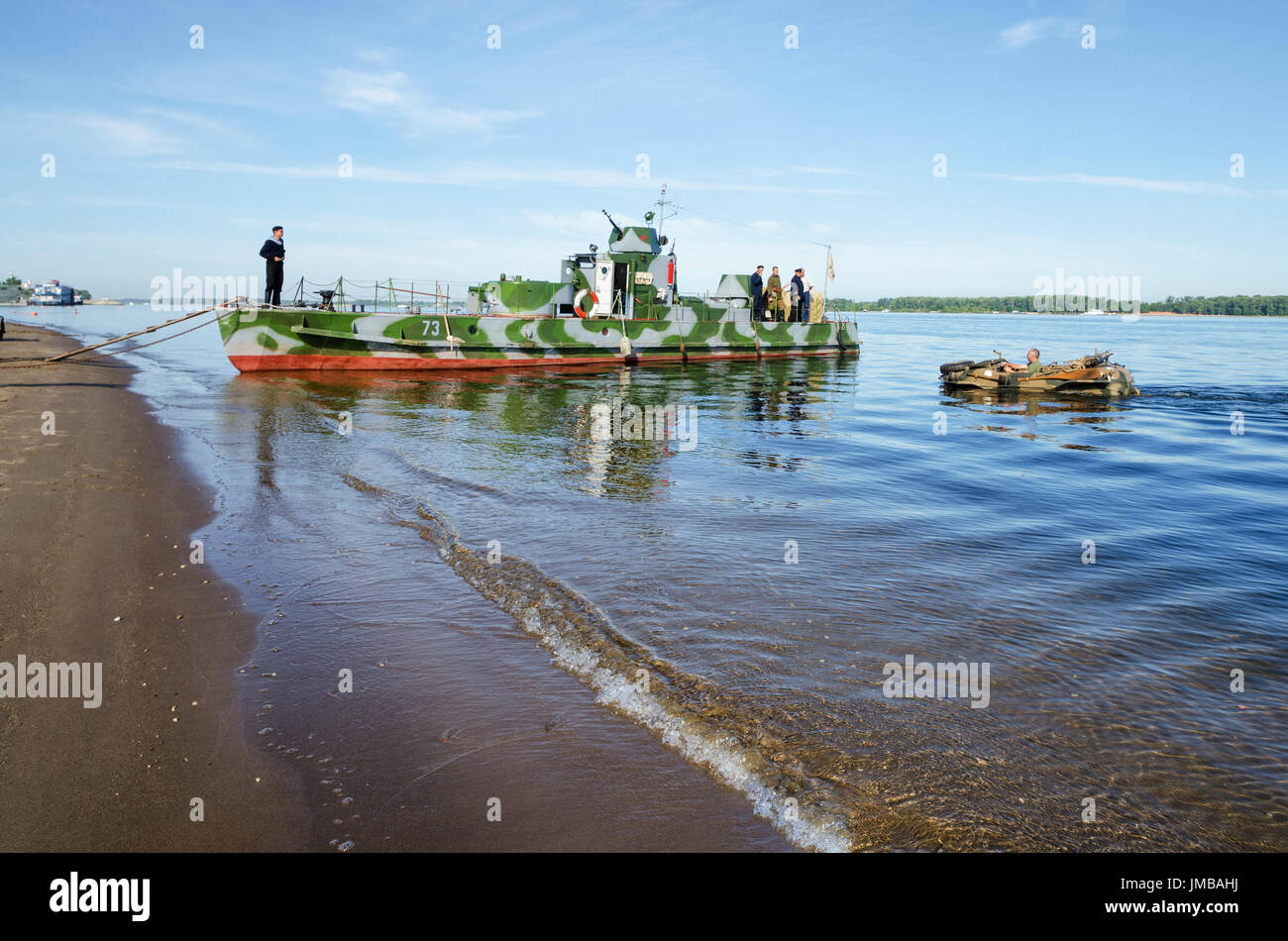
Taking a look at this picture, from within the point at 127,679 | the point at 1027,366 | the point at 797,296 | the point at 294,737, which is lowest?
the point at 294,737

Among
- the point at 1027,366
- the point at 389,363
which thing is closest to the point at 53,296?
the point at 389,363

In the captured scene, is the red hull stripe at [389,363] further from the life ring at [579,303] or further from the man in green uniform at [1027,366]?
the man in green uniform at [1027,366]

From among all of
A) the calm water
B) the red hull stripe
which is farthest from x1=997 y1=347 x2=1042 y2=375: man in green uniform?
the red hull stripe

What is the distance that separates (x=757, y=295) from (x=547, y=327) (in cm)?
1282

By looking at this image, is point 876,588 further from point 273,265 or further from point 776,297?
point 776,297

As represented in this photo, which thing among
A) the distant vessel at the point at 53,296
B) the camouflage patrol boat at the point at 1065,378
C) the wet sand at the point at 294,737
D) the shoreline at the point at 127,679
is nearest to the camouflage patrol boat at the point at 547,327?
the camouflage patrol boat at the point at 1065,378

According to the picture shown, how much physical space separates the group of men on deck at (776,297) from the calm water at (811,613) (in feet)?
75.9

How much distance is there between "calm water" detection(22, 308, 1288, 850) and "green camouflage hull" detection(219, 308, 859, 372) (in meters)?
11.1

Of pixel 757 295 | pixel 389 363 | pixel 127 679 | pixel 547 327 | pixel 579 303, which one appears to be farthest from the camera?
pixel 757 295

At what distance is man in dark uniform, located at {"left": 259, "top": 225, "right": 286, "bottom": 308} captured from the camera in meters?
19.7

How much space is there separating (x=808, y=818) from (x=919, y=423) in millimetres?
15733

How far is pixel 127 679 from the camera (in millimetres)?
4328
